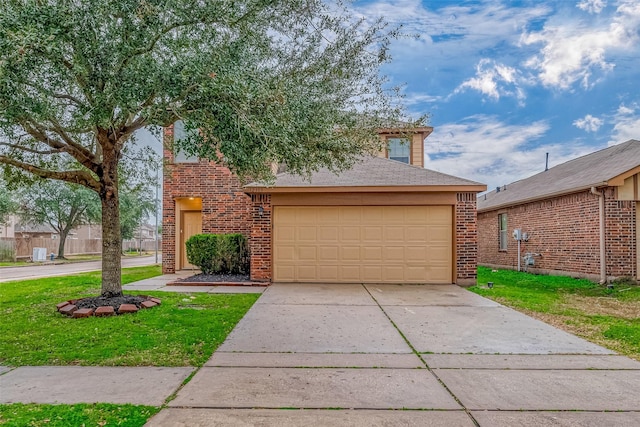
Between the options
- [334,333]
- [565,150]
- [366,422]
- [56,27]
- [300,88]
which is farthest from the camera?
[565,150]

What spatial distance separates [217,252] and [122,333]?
5692 millimetres

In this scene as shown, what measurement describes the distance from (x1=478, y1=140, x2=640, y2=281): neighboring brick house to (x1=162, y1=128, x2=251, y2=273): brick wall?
978 cm

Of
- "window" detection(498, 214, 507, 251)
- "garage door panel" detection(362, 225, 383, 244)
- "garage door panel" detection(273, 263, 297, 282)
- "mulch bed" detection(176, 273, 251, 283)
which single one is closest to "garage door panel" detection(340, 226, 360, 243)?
"garage door panel" detection(362, 225, 383, 244)

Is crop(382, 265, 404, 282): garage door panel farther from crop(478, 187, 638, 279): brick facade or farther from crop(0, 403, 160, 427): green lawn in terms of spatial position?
crop(0, 403, 160, 427): green lawn

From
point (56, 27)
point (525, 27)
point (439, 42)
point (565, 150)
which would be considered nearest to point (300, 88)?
point (56, 27)

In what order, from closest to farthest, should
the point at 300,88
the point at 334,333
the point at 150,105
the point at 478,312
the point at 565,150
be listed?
1. the point at 150,105
2. the point at 334,333
3. the point at 300,88
4. the point at 478,312
5. the point at 565,150

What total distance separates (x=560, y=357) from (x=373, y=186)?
6.02 meters

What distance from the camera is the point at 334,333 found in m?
5.29

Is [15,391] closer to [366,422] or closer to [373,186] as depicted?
[366,422]

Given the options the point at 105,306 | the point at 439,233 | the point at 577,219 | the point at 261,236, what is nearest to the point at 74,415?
the point at 105,306

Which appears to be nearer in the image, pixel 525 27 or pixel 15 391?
pixel 15 391

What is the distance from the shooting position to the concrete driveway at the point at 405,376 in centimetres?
295

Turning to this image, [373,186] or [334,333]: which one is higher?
[373,186]

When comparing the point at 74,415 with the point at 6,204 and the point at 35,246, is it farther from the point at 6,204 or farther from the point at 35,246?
the point at 35,246
